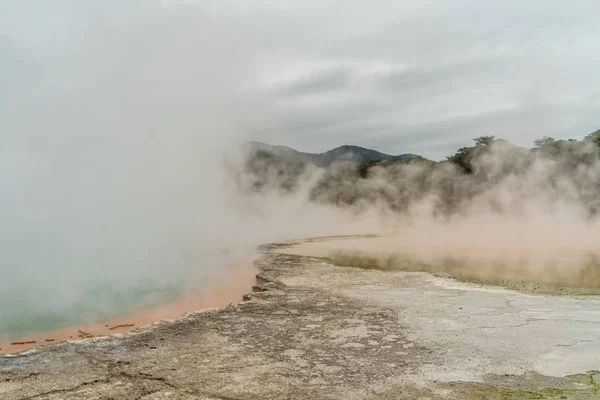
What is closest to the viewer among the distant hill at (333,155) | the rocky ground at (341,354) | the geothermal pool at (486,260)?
the rocky ground at (341,354)

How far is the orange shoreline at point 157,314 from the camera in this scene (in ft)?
25.8

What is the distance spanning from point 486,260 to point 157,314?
8.97m

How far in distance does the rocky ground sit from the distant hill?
144ft

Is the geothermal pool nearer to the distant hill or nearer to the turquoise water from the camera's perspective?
the turquoise water

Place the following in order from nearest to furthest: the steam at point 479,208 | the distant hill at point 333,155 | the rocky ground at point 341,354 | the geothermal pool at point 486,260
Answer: the rocky ground at point 341,354
the geothermal pool at point 486,260
the steam at point 479,208
the distant hill at point 333,155

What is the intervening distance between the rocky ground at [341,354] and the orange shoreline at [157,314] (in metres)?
1.19

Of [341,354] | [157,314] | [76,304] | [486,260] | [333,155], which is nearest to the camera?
[341,354]

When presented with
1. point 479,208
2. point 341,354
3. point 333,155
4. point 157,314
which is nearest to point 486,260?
point 157,314

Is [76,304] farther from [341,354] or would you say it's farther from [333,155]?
[333,155]

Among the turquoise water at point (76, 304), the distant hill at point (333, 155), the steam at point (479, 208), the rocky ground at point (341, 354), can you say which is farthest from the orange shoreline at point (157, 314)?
the distant hill at point (333, 155)

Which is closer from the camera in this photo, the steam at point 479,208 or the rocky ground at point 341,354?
the rocky ground at point 341,354

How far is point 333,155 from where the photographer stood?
8419 cm

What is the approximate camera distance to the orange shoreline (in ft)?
25.8

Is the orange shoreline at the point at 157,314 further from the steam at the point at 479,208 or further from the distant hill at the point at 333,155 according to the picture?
the distant hill at the point at 333,155
